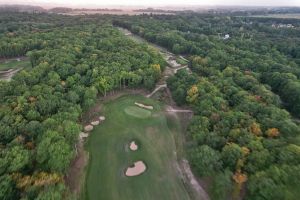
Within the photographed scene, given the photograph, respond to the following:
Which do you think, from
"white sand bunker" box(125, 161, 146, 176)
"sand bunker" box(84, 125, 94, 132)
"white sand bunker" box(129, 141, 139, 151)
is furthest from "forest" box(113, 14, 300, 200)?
"sand bunker" box(84, 125, 94, 132)

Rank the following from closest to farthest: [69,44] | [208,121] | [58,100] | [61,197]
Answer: [61,197] < [208,121] < [58,100] < [69,44]

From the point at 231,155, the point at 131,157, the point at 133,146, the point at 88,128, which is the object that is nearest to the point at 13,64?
the point at 88,128

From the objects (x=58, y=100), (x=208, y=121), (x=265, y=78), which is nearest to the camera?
(x=208, y=121)

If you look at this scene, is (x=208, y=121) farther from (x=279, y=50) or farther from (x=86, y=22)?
(x=86, y=22)

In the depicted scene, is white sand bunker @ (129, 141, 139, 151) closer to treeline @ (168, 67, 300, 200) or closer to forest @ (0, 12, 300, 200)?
forest @ (0, 12, 300, 200)

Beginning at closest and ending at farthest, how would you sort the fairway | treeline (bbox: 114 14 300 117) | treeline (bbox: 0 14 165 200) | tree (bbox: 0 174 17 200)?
1. tree (bbox: 0 174 17 200)
2. treeline (bbox: 0 14 165 200)
3. the fairway
4. treeline (bbox: 114 14 300 117)

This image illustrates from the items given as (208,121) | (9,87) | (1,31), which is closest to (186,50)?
(208,121)

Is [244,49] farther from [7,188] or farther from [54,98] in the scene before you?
[7,188]
